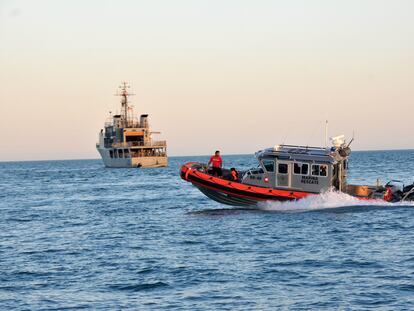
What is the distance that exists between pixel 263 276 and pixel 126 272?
3885mm

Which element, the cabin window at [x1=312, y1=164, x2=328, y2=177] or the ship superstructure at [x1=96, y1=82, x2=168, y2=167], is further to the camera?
the ship superstructure at [x1=96, y1=82, x2=168, y2=167]

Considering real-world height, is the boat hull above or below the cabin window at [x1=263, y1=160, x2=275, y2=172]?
below

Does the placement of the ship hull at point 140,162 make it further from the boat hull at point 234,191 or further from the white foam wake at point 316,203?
the white foam wake at point 316,203

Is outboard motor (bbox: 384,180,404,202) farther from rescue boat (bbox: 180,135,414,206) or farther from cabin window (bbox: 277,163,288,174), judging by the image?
cabin window (bbox: 277,163,288,174)

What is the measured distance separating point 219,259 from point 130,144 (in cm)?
10120

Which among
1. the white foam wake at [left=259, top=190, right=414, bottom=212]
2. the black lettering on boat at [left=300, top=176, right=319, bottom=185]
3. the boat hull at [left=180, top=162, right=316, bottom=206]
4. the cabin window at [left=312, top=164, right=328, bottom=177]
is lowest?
the white foam wake at [left=259, top=190, right=414, bottom=212]

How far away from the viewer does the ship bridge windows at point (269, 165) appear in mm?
33406

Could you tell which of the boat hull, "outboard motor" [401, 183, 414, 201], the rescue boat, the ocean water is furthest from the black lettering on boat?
"outboard motor" [401, 183, 414, 201]

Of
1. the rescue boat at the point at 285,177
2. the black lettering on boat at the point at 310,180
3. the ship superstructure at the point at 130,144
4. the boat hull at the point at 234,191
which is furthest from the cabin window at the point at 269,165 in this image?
the ship superstructure at the point at 130,144

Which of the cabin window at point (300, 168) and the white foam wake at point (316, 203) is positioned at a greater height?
the cabin window at point (300, 168)

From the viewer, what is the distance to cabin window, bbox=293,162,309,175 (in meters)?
33.1

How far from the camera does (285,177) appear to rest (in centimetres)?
3338

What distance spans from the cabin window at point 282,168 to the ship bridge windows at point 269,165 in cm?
28

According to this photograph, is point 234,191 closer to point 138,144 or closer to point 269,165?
point 269,165
